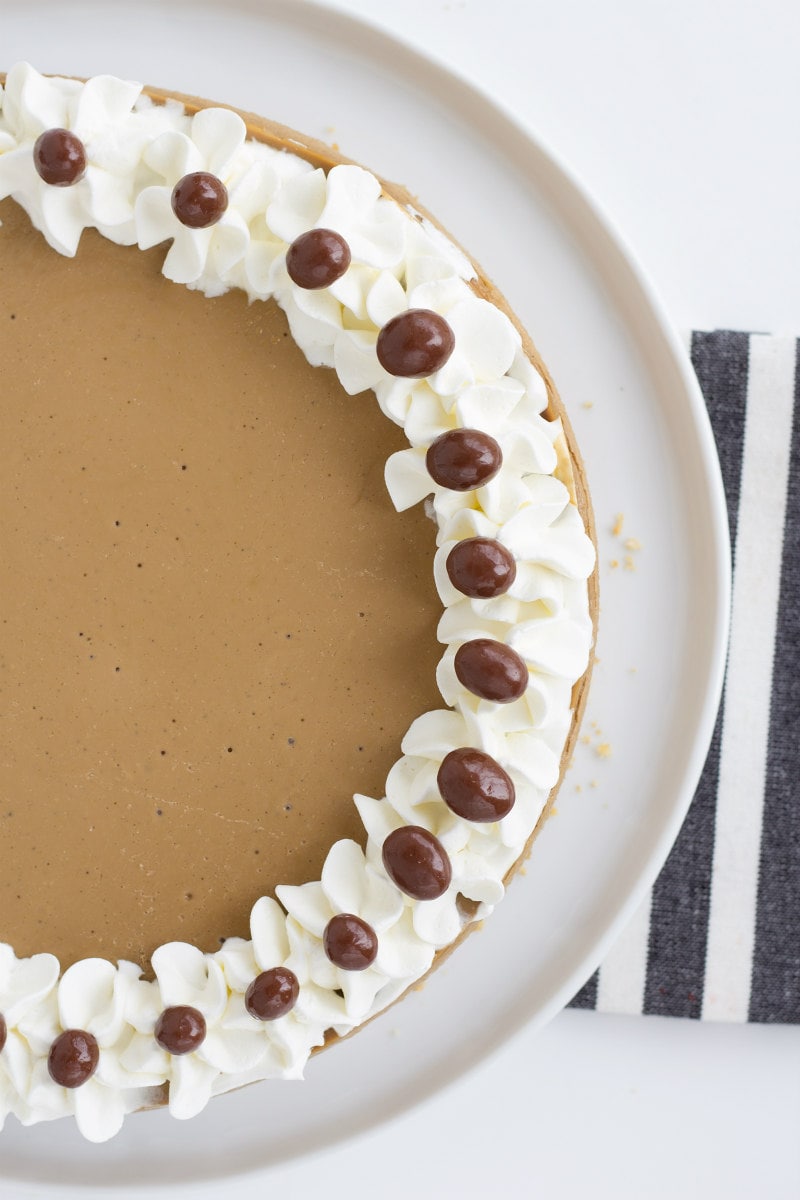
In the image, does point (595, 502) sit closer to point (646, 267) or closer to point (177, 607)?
point (646, 267)

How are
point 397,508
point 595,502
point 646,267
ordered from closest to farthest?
point 397,508 → point 595,502 → point 646,267

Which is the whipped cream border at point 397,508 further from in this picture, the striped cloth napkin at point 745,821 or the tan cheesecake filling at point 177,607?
the striped cloth napkin at point 745,821

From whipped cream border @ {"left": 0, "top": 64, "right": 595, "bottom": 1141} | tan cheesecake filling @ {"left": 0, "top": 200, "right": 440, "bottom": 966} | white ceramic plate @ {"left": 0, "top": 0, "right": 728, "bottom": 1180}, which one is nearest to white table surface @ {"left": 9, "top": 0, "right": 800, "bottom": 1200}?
white ceramic plate @ {"left": 0, "top": 0, "right": 728, "bottom": 1180}

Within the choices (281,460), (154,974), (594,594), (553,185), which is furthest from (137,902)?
(553,185)

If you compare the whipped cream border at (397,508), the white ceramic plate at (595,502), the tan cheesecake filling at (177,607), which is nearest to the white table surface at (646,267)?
the white ceramic plate at (595,502)

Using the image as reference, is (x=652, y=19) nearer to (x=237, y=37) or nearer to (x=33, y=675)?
(x=237, y=37)

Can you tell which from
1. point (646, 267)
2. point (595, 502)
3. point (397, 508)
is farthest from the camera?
point (646, 267)

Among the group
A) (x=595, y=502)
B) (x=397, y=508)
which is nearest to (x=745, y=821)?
(x=595, y=502)

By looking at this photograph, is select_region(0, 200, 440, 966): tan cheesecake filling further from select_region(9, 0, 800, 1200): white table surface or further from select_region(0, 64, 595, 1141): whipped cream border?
select_region(9, 0, 800, 1200): white table surface
